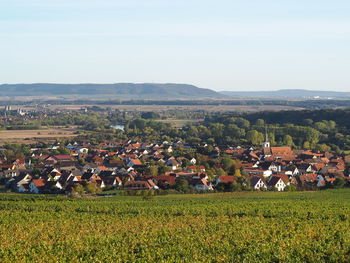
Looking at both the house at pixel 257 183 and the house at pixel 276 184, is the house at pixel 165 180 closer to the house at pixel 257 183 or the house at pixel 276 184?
the house at pixel 257 183

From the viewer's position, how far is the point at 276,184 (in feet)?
173

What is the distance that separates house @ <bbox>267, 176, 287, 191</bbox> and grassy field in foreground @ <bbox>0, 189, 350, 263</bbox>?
409 inches

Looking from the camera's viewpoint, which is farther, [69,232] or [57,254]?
[69,232]

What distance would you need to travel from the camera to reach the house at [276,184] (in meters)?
52.3

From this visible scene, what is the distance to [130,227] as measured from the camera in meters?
27.2

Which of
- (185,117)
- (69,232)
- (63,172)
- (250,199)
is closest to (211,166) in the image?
(63,172)

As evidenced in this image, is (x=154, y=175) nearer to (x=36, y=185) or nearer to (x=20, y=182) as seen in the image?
(x=36, y=185)

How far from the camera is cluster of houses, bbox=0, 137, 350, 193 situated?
5181 centimetres

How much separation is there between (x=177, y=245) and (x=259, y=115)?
338ft

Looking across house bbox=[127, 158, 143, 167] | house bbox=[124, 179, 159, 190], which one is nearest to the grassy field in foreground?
house bbox=[124, 179, 159, 190]

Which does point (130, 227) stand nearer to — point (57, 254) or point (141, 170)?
point (57, 254)

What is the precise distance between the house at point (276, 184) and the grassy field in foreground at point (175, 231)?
10380 mm

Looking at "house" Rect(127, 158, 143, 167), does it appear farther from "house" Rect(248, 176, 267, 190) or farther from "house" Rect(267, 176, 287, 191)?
"house" Rect(267, 176, 287, 191)

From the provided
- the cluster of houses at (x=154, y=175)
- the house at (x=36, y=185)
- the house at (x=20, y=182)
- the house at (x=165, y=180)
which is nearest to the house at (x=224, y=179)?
the cluster of houses at (x=154, y=175)
